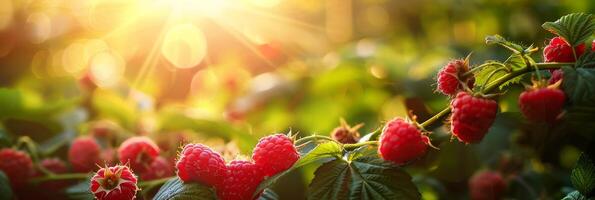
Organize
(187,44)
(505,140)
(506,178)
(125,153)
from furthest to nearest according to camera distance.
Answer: (187,44)
(505,140)
(506,178)
(125,153)

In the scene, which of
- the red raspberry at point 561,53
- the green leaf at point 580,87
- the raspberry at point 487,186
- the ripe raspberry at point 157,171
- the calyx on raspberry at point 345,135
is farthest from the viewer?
the raspberry at point 487,186

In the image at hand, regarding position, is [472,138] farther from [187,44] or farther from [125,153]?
[187,44]

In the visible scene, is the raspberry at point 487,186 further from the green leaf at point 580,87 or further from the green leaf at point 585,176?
→ the green leaf at point 580,87

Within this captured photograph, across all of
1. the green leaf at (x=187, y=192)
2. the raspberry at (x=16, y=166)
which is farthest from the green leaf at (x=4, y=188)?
the green leaf at (x=187, y=192)

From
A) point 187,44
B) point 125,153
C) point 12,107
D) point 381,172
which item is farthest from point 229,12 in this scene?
point 381,172

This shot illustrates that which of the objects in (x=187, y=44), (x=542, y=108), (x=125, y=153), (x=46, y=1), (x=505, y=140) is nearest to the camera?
(x=542, y=108)

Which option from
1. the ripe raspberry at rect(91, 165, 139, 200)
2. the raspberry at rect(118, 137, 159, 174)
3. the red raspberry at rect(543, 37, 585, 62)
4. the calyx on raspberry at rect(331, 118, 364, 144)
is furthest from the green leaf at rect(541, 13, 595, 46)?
the raspberry at rect(118, 137, 159, 174)

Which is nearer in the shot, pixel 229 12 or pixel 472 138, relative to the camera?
pixel 472 138

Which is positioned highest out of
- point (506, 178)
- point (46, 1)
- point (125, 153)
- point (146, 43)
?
point (125, 153)
